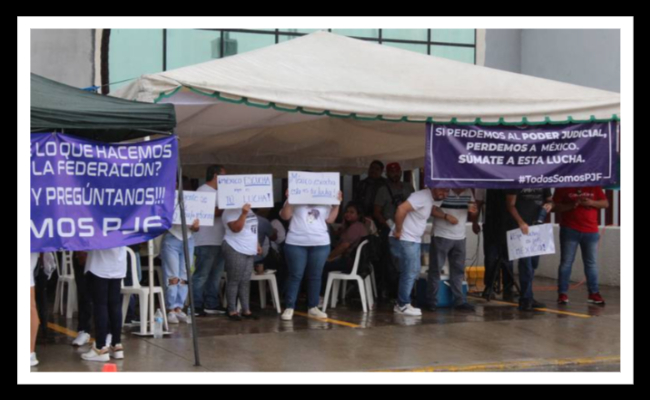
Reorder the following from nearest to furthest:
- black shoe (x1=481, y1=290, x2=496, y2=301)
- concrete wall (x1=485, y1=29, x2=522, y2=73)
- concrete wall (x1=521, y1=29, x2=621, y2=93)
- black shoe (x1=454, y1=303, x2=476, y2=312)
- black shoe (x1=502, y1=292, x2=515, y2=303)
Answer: black shoe (x1=454, y1=303, x2=476, y2=312) < black shoe (x1=481, y1=290, x2=496, y2=301) < black shoe (x1=502, y1=292, x2=515, y2=303) < concrete wall (x1=521, y1=29, x2=621, y2=93) < concrete wall (x1=485, y1=29, x2=522, y2=73)

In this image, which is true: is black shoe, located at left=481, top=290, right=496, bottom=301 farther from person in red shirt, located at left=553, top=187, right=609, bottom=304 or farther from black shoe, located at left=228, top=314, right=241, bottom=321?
black shoe, located at left=228, top=314, right=241, bottom=321

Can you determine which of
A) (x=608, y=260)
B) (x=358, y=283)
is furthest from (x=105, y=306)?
Result: (x=608, y=260)

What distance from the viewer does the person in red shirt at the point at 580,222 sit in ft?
40.5

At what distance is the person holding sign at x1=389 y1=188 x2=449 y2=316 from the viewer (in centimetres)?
1148

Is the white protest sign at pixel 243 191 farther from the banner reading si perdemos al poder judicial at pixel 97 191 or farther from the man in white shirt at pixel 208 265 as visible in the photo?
the banner reading si perdemos al poder judicial at pixel 97 191

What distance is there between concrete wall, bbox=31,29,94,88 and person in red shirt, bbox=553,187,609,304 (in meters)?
10.1

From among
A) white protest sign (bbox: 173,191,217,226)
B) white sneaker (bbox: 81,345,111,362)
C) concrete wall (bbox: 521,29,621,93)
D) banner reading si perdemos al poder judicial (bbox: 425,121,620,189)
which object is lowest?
white sneaker (bbox: 81,345,111,362)

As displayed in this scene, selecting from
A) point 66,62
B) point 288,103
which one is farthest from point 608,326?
point 66,62

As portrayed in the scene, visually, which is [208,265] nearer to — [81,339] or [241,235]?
[241,235]

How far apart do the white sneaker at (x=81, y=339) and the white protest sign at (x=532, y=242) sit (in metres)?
5.59

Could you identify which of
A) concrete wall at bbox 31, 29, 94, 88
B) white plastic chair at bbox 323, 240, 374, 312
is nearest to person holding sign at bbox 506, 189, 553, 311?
white plastic chair at bbox 323, 240, 374, 312

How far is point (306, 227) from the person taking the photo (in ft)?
36.2

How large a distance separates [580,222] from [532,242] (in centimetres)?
92

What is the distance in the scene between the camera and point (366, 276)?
39.5 feet
